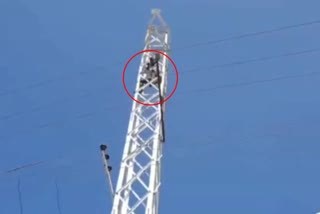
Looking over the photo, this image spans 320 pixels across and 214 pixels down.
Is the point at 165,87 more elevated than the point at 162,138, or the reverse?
the point at 165,87

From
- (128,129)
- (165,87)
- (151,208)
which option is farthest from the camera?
(165,87)

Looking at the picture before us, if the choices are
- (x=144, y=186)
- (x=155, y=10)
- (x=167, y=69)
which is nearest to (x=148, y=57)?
(x=167, y=69)

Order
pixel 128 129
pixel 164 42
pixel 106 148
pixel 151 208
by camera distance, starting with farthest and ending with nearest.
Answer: pixel 164 42 → pixel 128 129 → pixel 106 148 → pixel 151 208

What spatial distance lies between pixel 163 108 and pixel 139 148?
1337mm

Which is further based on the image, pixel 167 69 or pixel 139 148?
pixel 167 69

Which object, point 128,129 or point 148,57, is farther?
point 148,57

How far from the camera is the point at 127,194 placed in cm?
947

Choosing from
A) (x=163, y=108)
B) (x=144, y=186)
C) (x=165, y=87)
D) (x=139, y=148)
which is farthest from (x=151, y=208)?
(x=165, y=87)

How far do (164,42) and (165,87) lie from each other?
61.3 inches

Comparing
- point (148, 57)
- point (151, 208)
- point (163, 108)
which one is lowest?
point (151, 208)

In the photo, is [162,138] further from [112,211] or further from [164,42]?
[164,42]

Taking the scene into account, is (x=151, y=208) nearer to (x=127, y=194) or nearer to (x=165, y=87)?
(x=127, y=194)

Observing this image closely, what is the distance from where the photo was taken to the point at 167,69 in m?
12.8

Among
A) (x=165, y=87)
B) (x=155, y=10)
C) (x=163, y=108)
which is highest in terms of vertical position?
(x=155, y=10)
